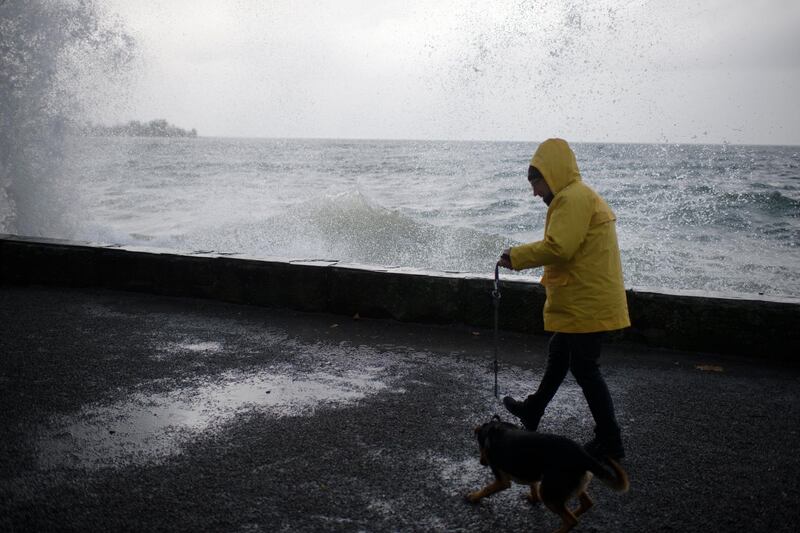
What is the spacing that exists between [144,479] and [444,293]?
11.7 feet

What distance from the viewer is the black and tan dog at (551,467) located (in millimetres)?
2496

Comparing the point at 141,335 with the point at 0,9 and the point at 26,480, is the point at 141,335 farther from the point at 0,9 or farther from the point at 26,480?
the point at 0,9

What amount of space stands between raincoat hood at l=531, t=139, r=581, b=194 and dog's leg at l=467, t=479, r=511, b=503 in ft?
5.32

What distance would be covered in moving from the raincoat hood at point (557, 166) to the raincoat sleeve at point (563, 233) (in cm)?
11

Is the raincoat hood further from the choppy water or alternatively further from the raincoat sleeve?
the choppy water

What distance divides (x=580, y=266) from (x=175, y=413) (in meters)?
2.86

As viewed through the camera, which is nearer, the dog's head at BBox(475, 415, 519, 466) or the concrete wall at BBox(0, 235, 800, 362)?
the dog's head at BBox(475, 415, 519, 466)

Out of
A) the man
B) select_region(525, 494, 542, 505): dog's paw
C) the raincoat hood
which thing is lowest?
select_region(525, 494, 542, 505): dog's paw

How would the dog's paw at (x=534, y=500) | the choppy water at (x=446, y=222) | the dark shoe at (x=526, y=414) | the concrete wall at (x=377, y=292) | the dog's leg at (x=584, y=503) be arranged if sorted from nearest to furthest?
the dog's leg at (x=584, y=503)
the dog's paw at (x=534, y=500)
the dark shoe at (x=526, y=414)
the concrete wall at (x=377, y=292)
the choppy water at (x=446, y=222)

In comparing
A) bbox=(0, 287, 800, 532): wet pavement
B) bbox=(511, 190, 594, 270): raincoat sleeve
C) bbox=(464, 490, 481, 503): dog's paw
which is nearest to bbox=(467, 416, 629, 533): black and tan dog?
bbox=(464, 490, 481, 503): dog's paw

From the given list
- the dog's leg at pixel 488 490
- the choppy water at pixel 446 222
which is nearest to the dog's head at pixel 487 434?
the dog's leg at pixel 488 490

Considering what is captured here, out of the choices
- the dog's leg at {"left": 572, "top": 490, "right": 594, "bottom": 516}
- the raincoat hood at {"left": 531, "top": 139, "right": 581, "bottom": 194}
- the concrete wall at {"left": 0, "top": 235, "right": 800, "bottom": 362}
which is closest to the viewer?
the dog's leg at {"left": 572, "top": 490, "right": 594, "bottom": 516}

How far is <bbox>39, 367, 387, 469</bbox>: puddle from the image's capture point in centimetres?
339

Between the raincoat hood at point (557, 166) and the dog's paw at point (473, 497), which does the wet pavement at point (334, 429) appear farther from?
the raincoat hood at point (557, 166)
